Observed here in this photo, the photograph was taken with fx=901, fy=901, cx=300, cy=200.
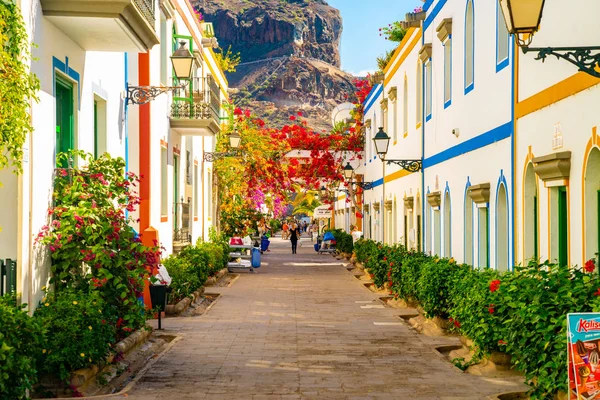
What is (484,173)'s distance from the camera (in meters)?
14.1

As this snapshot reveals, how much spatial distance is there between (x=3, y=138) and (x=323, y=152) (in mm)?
30603

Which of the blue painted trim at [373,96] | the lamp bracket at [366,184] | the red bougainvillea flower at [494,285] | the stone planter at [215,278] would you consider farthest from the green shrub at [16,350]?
the lamp bracket at [366,184]

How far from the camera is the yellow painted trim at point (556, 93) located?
28.9ft

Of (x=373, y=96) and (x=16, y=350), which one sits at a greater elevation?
(x=373, y=96)

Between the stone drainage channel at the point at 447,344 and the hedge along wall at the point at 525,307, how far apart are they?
0.22 m

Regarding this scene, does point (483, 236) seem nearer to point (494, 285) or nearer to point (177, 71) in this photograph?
point (494, 285)

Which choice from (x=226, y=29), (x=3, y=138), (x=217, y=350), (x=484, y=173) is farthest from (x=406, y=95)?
(x=226, y=29)

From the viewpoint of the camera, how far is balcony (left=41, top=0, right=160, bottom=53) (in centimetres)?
1002

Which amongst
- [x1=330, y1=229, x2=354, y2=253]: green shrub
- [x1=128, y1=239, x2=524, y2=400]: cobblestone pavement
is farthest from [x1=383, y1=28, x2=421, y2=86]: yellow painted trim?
[x1=330, y1=229, x2=354, y2=253]: green shrub

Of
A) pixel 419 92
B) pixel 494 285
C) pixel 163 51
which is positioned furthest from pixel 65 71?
pixel 419 92

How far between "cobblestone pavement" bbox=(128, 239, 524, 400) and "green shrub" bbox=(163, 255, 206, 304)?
2.34 feet

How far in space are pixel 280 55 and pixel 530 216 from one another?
5476 inches

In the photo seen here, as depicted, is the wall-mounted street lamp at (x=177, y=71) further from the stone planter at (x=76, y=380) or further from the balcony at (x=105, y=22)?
the stone planter at (x=76, y=380)

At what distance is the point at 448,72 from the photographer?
1769 centimetres
